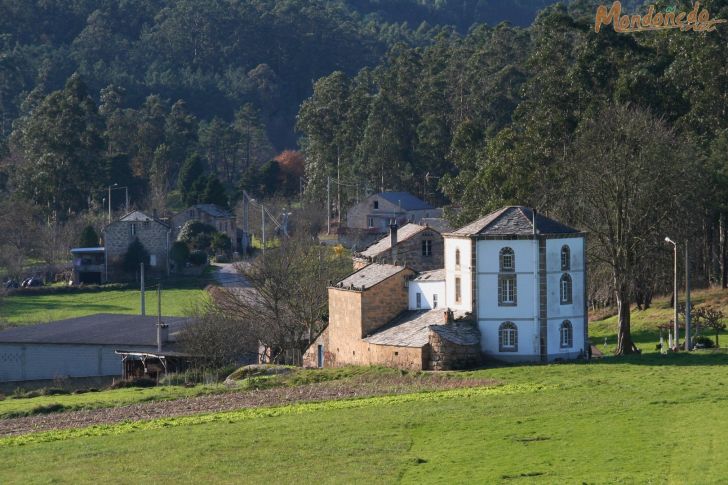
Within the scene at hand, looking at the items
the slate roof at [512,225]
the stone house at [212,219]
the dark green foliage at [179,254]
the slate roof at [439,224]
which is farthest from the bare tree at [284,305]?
the stone house at [212,219]

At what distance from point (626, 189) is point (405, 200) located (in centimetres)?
6449

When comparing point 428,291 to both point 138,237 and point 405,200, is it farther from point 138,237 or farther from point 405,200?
point 405,200

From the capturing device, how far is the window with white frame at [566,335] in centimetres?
6191

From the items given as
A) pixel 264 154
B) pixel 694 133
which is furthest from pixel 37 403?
pixel 264 154

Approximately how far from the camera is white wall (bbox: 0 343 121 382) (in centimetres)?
7694

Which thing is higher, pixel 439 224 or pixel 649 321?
pixel 439 224

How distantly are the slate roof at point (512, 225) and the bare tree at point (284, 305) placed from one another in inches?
658

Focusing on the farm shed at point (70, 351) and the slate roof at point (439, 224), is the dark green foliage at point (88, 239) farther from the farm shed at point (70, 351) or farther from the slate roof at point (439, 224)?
the farm shed at point (70, 351)

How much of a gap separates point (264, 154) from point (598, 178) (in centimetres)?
11887

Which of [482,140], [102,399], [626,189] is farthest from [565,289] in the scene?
[482,140]

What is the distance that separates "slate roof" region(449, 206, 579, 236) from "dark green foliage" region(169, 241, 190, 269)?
5943cm

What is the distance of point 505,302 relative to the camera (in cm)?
6181

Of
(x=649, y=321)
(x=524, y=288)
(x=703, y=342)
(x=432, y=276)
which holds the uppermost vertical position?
(x=432, y=276)

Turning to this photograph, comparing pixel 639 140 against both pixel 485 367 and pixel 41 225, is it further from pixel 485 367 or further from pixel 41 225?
pixel 41 225
